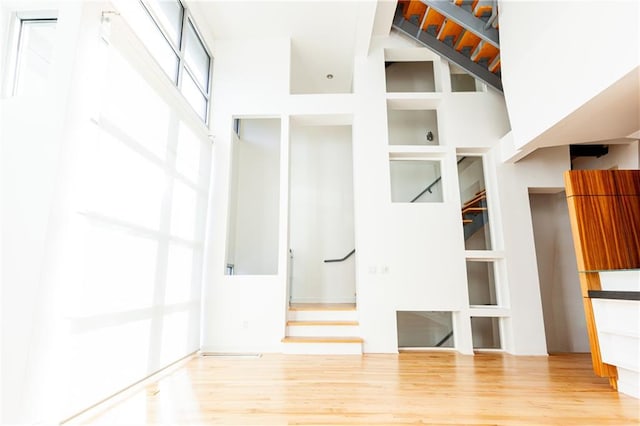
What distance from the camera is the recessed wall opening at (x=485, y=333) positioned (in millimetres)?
4531

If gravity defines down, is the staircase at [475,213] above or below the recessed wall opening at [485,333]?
above

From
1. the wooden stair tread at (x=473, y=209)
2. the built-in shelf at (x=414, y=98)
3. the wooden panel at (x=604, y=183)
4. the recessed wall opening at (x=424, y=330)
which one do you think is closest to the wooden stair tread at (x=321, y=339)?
the recessed wall opening at (x=424, y=330)

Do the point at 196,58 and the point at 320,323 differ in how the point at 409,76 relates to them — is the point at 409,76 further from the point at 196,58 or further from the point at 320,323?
the point at 320,323

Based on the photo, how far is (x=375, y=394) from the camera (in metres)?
2.68

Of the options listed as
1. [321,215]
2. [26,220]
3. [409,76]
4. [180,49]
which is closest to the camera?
[26,220]

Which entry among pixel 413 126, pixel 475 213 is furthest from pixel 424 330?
pixel 413 126

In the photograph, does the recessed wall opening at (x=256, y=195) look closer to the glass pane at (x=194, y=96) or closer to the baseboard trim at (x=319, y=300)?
the baseboard trim at (x=319, y=300)

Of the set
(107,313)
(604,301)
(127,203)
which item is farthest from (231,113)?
(604,301)

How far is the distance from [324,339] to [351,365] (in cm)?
75

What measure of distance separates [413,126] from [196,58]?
11.8 feet

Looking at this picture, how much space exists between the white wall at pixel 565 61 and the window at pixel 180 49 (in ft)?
13.3

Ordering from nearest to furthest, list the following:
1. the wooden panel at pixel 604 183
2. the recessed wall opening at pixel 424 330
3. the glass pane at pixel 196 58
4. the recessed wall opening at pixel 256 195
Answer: the wooden panel at pixel 604 183
the glass pane at pixel 196 58
the recessed wall opening at pixel 424 330
the recessed wall opening at pixel 256 195

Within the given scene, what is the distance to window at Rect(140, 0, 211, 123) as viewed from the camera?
3.33m

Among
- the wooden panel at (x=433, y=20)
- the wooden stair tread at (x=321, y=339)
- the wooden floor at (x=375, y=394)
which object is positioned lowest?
the wooden floor at (x=375, y=394)
